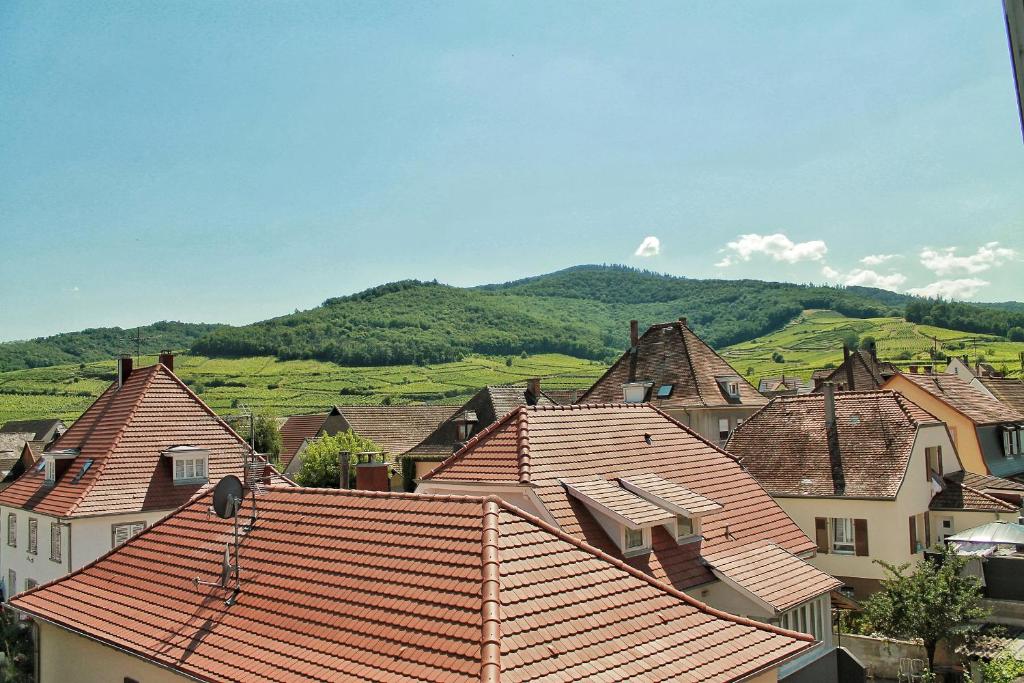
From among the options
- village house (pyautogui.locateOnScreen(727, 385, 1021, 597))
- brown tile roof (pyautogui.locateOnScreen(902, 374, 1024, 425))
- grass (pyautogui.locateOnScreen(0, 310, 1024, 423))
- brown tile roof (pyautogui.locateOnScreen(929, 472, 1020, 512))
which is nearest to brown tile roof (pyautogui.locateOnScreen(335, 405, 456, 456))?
village house (pyautogui.locateOnScreen(727, 385, 1021, 597))

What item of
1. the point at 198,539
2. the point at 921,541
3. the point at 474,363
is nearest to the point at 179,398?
the point at 198,539

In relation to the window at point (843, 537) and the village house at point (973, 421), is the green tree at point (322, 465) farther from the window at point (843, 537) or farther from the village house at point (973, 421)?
the village house at point (973, 421)

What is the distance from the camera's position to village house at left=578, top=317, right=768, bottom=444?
3988 centimetres

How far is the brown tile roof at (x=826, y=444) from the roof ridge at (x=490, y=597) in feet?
69.6

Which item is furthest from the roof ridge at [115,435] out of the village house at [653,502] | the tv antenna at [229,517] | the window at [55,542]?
the tv antenna at [229,517]

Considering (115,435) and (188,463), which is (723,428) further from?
(115,435)

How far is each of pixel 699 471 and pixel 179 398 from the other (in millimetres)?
19364

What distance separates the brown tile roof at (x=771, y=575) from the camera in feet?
55.4

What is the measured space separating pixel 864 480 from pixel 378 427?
41.1 m

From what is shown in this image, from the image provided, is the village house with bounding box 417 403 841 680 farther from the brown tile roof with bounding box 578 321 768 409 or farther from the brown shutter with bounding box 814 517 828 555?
the brown tile roof with bounding box 578 321 768 409

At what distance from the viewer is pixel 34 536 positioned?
2875 centimetres

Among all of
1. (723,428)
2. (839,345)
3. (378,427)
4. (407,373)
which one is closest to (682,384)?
(723,428)

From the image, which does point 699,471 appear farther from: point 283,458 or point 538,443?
point 283,458

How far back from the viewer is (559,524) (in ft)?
53.3
